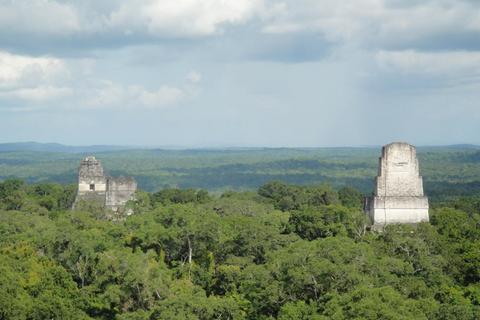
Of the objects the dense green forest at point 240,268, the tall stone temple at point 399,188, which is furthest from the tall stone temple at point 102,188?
the tall stone temple at point 399,188

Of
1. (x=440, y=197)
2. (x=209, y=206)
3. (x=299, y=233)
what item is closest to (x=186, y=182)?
(x=440, y=197)

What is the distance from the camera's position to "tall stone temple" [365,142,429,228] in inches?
1672

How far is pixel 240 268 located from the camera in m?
37.5

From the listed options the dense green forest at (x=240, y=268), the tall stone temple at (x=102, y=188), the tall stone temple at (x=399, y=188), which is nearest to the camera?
the dense green forest at (x=240, y=268)

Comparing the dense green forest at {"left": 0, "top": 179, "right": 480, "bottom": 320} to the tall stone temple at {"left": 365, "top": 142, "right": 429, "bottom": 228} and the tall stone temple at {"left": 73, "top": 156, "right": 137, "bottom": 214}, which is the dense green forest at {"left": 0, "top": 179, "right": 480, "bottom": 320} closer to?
the tall stone temple at {"left": 365, "top": 142, "right": 429, "bottom": 228}

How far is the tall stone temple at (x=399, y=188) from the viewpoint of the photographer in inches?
1672

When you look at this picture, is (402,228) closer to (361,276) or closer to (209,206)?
(361,276)

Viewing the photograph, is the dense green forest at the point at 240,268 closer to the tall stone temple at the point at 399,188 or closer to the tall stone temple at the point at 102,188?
the tall stone temple at the point at 399,188

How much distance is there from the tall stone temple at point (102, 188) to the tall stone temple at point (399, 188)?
20.2 m

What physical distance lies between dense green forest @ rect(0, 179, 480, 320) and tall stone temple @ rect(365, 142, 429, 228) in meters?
1.02

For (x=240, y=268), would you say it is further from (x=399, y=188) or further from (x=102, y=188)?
(x=102, y=188)

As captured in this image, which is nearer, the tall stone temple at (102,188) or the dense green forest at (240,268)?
the dense green forest at (240,268)

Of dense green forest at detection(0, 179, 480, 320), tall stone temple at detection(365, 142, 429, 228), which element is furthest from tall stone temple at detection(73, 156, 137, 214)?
tall stone temple at detection(365, 142, 429, 228)

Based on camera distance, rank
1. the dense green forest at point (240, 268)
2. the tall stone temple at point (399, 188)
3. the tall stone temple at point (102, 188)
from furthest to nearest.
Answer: the tall stone temple at point (102, 188)
the tall stone temple at point (399, 188)
the dense green forest at point (240, 268)
